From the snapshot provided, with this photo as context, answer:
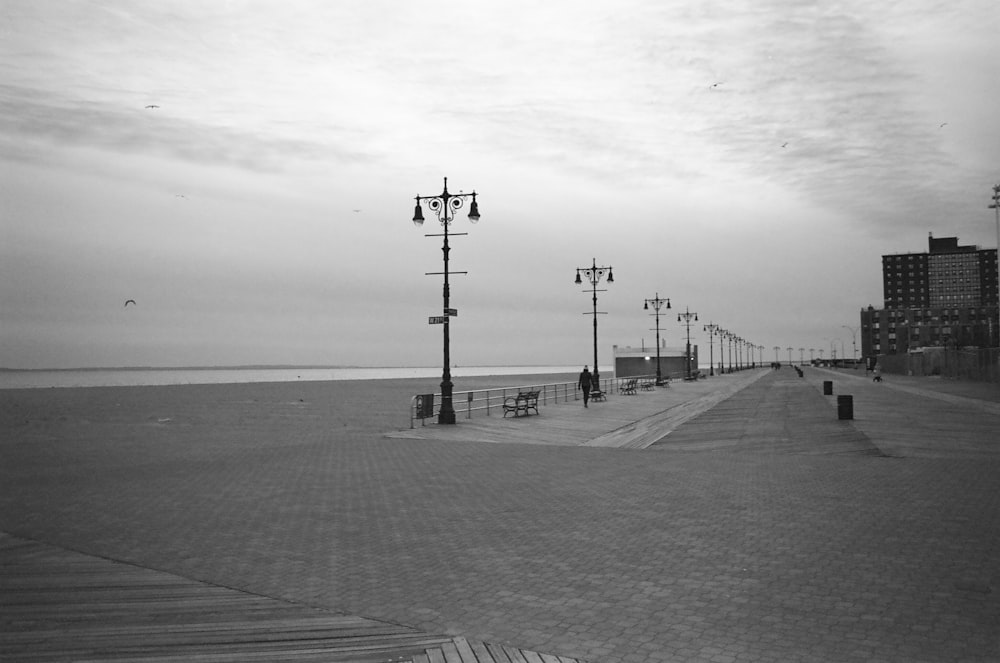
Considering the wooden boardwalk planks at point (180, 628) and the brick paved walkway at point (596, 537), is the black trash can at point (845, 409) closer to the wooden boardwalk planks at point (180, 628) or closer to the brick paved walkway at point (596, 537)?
the brick paved walkway at point (596, 537)

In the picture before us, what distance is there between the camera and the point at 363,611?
6.17 metres

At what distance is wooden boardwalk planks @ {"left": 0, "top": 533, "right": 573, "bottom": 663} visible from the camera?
17.3 feet

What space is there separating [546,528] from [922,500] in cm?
548

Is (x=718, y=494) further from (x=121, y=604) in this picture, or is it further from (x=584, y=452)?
(x=121, y=604)

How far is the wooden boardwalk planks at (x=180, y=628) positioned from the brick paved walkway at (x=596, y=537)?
28cm

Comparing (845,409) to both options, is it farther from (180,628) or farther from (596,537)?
(180,628)

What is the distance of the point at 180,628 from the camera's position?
229 inches

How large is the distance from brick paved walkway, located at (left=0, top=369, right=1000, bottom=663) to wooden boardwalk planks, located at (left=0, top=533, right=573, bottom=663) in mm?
279

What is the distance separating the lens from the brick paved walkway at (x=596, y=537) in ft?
18.7

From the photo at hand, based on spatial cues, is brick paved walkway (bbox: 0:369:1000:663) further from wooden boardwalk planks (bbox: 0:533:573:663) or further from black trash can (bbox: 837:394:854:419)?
black trash can (bbox: 837:394:854:419)

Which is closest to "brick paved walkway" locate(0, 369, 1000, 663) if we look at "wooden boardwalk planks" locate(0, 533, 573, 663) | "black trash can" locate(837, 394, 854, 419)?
"wooden boardwalk planks" locate(0, 533, 573, 663)

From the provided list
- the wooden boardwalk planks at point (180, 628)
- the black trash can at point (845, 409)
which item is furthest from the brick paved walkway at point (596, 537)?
the black trash can at point (845, 409)

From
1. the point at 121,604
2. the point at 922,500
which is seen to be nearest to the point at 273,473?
the point at 121,604

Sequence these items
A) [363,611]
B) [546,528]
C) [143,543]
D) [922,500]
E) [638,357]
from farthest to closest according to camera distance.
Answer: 1. [638,357]
2. [922,500]
3. [546,528]
4. [143,543]
5. [363,611]
